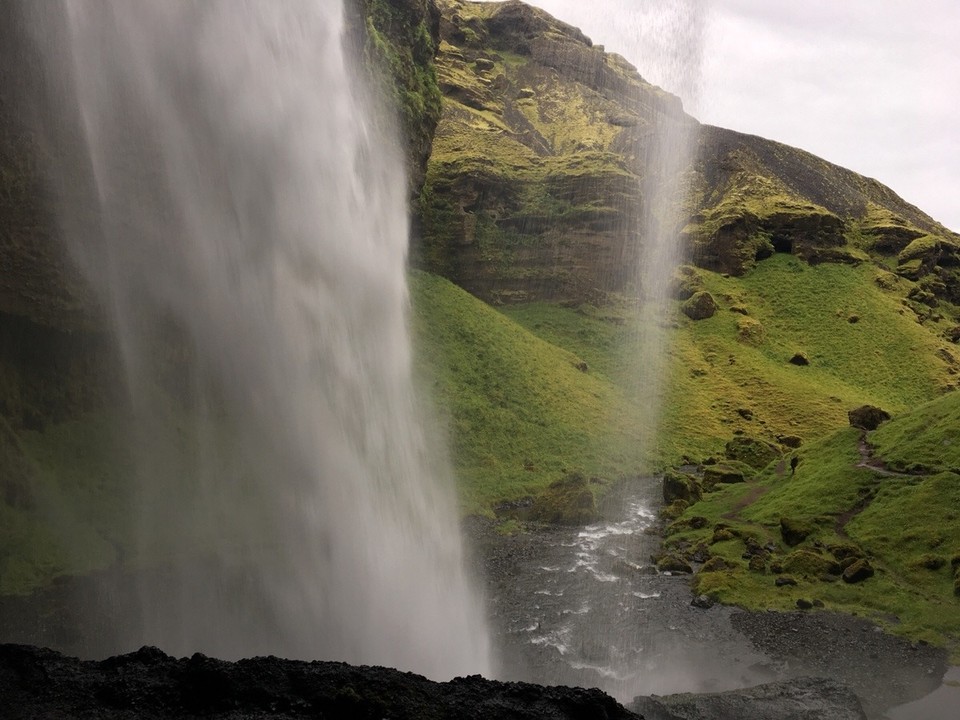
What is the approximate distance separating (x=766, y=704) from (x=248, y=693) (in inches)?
392

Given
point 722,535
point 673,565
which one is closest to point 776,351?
point 722,535

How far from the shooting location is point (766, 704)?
1377cm

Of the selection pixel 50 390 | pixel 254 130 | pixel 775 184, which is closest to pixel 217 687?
pixel 50 390

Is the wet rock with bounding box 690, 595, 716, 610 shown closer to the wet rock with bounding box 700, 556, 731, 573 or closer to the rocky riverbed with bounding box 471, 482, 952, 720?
the rocky riverbed with bounding box 471, 482, 952, 720

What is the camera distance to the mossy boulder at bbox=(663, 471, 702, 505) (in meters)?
35.1

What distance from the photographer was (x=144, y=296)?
21.1 meters

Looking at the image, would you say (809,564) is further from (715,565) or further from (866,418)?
(866,418)

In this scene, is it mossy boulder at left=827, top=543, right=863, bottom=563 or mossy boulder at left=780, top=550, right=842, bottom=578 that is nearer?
mossy boulder at left=780, top=550, right=842, bottom=578

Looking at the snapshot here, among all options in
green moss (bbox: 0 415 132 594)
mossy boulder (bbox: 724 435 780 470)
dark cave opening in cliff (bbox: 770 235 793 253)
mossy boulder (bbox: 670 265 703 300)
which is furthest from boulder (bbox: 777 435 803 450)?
dark cave opening in cliff (bbox: 770 235 793 253)

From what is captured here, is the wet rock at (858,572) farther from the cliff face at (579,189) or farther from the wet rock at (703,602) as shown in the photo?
the cliff face at (579,189)

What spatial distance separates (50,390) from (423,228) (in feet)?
162

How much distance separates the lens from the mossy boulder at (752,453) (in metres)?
43.7

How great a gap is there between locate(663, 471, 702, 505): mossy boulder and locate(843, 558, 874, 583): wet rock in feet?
39.3

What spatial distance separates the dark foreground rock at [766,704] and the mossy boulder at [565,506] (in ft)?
57.7
